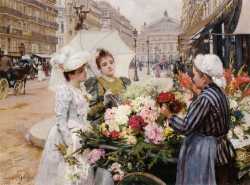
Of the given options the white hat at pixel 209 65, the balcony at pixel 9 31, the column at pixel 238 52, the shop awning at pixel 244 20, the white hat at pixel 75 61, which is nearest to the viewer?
the white hat at pixel 209 65

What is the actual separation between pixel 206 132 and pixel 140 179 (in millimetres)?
423

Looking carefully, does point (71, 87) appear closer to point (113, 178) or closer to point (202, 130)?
Result: point (113, 178)

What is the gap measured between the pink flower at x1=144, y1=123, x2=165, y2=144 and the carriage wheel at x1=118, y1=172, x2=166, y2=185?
18cm

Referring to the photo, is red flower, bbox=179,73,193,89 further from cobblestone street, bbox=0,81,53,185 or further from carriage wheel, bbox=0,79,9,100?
carriage wheel, bbox=0,79,9,100

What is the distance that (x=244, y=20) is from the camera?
6.20m

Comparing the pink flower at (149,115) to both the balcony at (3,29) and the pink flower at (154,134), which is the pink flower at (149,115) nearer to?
the pink flower at (154,134)

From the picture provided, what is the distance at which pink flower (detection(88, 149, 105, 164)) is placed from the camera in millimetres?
2539

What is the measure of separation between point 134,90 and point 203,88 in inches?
→ 28.7

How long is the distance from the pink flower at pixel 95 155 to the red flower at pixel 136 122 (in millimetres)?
218

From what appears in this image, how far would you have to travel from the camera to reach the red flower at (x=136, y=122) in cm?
249

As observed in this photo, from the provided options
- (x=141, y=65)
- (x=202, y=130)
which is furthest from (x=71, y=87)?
(x=141, y=65)

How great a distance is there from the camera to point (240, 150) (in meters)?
2.45

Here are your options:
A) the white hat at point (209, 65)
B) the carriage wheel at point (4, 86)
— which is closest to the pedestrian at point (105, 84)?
the white hat at point (209, 65)

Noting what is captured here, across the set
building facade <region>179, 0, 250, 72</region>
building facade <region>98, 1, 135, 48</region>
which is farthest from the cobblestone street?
building facade <region>179, 0, 250, 72</region>
